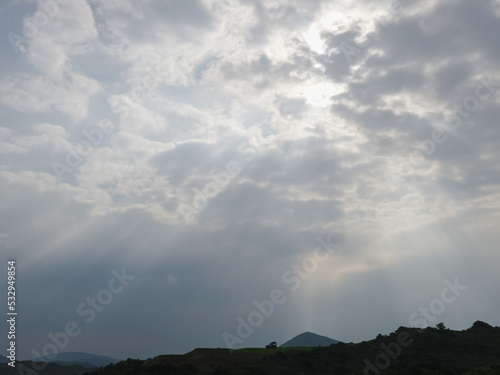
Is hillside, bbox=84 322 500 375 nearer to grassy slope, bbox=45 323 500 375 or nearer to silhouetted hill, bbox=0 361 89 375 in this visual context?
grassy slope, bbox=45 323 500 375

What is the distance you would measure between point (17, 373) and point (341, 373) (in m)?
101

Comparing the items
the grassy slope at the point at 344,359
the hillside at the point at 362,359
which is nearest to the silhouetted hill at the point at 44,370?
the grassy slope at the point at 344,359

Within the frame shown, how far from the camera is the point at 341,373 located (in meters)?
57.1

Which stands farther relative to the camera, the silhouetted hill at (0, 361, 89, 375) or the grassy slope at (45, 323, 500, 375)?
the silhouetted hill at (0, 361, 89, 375)

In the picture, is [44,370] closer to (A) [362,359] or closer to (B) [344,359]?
(B) [344,359]

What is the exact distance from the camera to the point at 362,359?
208 ft

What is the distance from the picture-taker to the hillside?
5509 cm

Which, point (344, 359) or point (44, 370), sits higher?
point (344, 359)

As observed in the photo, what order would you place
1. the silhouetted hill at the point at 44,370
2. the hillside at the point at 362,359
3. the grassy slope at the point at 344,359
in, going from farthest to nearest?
the silhouetted hill at the point at 44,370, the hillside at the point at 362,359, the grassy slope at the point at 344,359

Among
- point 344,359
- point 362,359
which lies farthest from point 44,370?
point 362,359

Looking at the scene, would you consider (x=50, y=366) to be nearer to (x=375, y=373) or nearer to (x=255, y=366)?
(x=255, y=366)

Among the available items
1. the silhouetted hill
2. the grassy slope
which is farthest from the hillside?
the silhouetted hill

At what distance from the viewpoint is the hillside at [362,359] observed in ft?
181

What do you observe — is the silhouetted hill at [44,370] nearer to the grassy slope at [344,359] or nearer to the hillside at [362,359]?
the grassy slope at [344,359]
